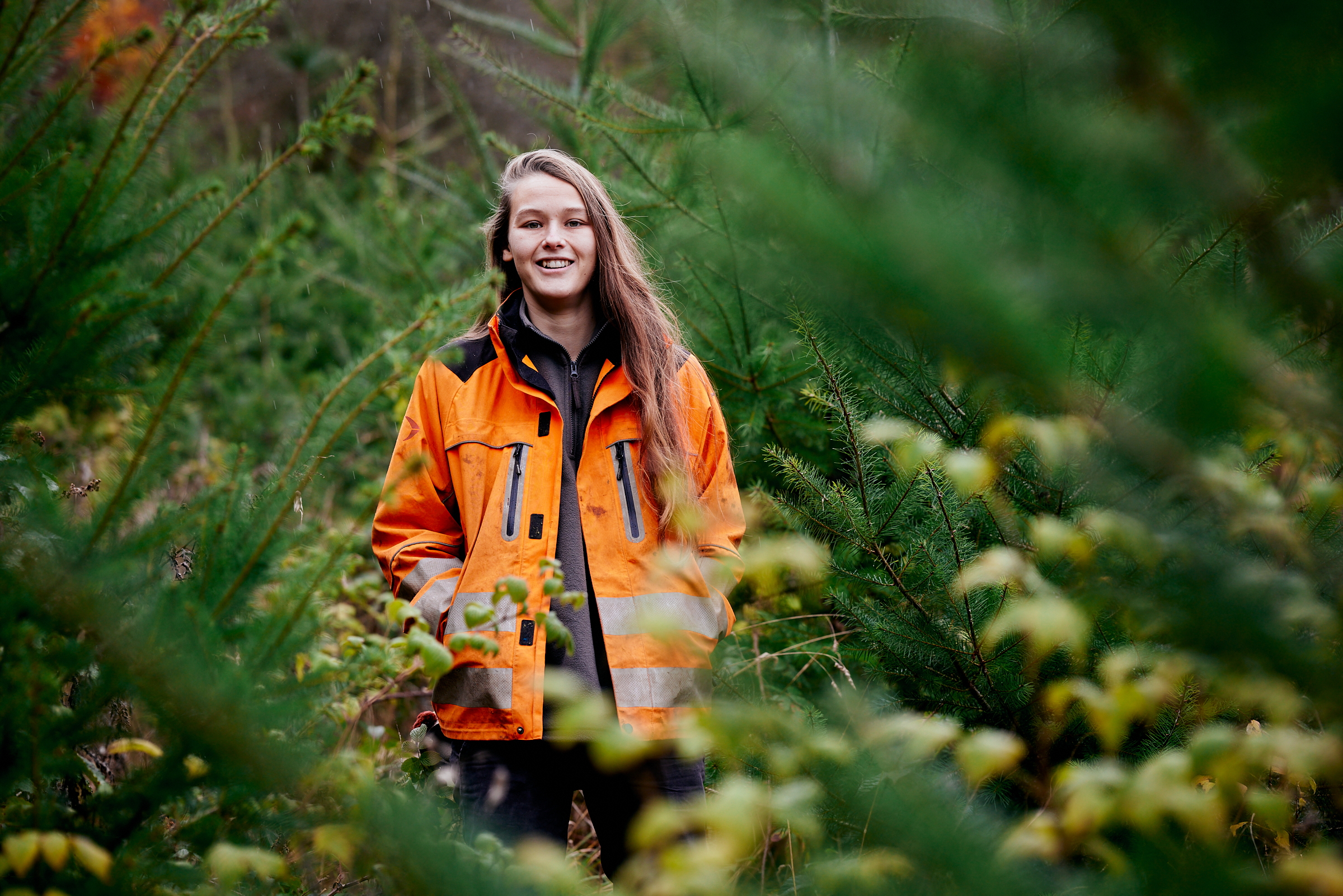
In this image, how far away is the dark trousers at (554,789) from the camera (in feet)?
6.65

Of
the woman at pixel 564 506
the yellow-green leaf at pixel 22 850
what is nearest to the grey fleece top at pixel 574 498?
the woman at pixel 564 506

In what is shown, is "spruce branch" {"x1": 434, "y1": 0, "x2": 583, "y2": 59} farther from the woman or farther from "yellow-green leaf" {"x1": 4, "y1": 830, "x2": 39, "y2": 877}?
"yellow-green leaf" {"x1": 4, "y1": 830, "x2": 39, "y2": 877}

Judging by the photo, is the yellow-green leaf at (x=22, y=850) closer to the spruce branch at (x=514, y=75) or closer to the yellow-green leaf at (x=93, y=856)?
the yellow-green leaf at (x=93, y=856)

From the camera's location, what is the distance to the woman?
2.04m

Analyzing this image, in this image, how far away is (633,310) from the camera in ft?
7.79

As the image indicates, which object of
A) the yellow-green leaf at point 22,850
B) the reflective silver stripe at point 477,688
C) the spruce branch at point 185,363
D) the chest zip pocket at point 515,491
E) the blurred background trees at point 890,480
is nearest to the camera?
the blurred background trees at point 890,480

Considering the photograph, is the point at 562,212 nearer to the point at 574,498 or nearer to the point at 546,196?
the point at 546,196

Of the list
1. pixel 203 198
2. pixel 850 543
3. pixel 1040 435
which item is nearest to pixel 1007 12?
pixel 1040 435

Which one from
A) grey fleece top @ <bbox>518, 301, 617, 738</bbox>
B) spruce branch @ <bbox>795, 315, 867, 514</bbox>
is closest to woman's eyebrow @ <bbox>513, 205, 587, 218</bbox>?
grey fleece top @ <bbox>518, 301, 617, 738</bbox>

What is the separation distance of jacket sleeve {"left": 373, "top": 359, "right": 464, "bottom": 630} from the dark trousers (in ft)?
1.22

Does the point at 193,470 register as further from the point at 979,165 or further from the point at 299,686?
the point at 979,165

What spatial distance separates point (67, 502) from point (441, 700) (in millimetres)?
981

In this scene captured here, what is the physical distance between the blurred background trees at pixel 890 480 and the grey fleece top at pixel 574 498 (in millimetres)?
330

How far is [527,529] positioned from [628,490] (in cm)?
28
